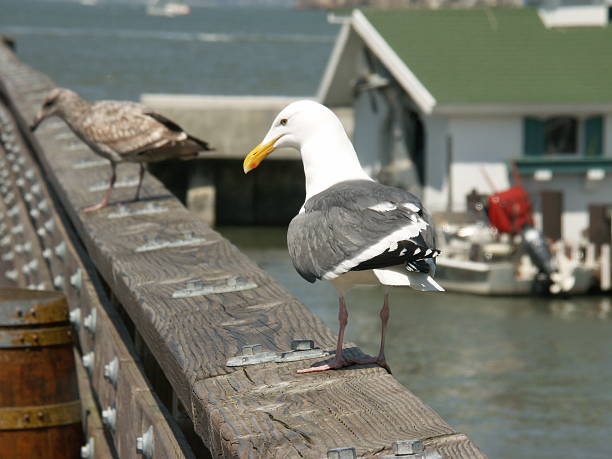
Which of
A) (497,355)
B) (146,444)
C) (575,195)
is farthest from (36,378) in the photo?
(575,195)

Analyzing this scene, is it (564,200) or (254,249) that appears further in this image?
(254,249)

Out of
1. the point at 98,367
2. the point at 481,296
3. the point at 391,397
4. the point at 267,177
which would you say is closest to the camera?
the point at 391,397

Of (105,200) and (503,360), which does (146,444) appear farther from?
(503,360)

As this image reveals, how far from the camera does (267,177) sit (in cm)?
3088

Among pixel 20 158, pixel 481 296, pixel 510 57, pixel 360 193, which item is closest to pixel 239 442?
pixel 360 193

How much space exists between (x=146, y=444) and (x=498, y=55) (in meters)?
22.4

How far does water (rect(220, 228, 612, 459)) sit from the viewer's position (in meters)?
15.7

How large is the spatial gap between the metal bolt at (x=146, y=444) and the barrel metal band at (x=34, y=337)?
1022mm

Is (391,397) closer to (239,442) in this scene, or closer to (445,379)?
(239,442)

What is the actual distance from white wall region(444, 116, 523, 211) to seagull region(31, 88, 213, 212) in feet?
52.9

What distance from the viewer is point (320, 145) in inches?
189

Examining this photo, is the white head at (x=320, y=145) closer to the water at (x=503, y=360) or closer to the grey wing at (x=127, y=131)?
the grey wing at (x=127, y=131)

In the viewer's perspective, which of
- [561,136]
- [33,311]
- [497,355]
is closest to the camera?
[33,311]

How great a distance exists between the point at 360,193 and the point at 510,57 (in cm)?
2192
